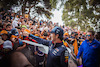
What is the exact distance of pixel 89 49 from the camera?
104 inches

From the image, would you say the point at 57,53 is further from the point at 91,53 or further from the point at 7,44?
the point at 91,53

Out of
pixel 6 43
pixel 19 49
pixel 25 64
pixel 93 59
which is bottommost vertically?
pixel 93 59

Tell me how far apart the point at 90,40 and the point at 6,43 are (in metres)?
2.85

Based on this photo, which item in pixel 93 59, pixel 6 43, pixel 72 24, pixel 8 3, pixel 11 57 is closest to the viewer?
pixel 11 57

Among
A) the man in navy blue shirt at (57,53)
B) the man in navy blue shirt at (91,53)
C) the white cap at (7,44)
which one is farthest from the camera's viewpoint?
the man in navy blue shirt at (91,53)

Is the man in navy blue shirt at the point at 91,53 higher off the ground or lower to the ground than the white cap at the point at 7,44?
lower

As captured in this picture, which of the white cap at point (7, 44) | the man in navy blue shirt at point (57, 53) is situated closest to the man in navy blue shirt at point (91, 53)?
the man in navy blue shirt at point (57, 53)

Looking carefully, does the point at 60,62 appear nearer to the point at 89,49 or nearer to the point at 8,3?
the point at 89,49

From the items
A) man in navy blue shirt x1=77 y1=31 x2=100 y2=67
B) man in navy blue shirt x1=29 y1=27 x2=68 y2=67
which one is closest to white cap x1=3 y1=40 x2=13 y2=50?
man in navy blue shirt x1=29 y1=27 x2=68 y2=67

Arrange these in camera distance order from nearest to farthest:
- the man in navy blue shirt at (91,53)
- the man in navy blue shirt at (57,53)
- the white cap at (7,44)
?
1. the man in navy blue shirt at (57,53)
2. the white cap at (7,44)
3. the man in navy blue shirt at (91,53)

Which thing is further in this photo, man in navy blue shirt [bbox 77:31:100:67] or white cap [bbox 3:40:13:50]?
man in navy blue shirt [bbox 77:31:100:67]

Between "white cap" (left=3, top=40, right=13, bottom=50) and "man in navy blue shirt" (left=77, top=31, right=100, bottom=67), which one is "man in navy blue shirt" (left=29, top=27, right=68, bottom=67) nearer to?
"white cap" (left=3, top=40, right=13, bottom=50)

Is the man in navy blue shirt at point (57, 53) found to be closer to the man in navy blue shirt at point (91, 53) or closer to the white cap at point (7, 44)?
the white cap at point (7, 44)

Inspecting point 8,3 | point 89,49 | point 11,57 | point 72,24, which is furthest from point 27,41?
point 72,24
